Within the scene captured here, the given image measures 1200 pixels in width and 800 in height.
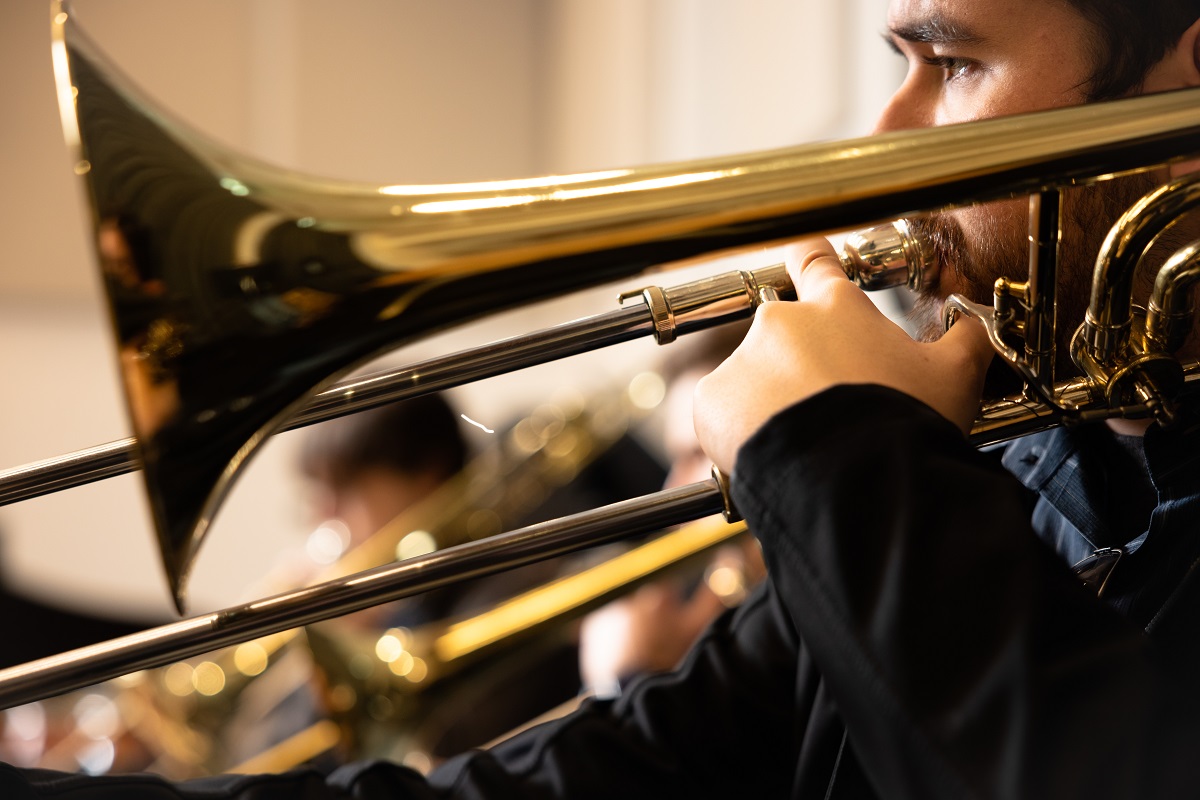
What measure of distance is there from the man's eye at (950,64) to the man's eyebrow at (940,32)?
0.05 ft

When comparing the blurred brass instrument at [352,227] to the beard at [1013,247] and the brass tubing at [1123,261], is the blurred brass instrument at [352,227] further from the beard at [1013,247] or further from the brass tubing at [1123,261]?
the beard at [1013,247]

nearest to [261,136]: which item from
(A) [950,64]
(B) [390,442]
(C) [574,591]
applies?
(B) [390,442]

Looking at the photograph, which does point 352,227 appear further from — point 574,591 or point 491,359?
point 574,591

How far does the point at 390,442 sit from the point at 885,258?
60.9 inches

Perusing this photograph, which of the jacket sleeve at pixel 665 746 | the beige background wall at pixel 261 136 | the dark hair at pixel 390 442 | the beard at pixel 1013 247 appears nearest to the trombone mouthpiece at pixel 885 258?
the beard at pixel 1013 247

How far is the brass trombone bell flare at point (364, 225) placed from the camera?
43cm

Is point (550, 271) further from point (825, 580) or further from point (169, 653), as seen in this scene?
point (169, 653)

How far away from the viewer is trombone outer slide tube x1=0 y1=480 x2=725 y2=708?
56 centimetres

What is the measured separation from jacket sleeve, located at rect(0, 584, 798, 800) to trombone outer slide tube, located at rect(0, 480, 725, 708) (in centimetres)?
15

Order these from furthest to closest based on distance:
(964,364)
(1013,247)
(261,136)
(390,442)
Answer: (261,136) < (390,442) < (1013,247) < (964,364)

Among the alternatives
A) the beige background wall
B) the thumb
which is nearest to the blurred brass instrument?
the thumb

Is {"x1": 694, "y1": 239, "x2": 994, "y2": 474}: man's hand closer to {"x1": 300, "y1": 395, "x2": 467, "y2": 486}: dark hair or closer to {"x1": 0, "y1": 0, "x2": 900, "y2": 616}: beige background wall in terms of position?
{"x1": 300, "y1": 395, "x2": 467, "y2": 486}: dark hair

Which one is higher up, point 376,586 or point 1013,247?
point 1013,247

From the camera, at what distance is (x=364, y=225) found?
0.44 m
